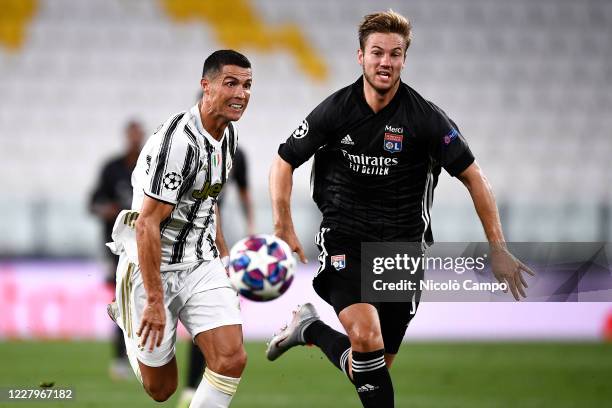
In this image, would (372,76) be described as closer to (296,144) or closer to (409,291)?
(296,144)

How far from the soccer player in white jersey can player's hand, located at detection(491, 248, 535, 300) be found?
141 cm

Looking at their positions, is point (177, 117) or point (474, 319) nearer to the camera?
point (177, 117)

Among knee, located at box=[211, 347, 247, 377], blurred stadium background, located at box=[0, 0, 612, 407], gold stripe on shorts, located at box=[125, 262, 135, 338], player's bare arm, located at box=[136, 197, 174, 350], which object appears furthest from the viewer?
blurred stadium background, located at box=[0, 0, 612, 407]

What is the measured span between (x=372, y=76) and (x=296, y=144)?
58 cm

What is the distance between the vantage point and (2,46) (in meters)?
16.8

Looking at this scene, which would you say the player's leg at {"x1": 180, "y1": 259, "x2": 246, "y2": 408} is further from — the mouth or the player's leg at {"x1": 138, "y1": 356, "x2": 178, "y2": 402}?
the mouth

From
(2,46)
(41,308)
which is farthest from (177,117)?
(2,46)

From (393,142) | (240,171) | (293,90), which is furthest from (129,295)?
(293,90)

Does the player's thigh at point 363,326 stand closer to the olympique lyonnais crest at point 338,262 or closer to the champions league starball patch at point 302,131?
the olympique lyonnais crest at point 338,262

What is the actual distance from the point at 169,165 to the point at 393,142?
1.27 metres

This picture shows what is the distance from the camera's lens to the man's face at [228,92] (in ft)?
17.6

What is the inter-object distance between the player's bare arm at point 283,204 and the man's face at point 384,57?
2.35ft

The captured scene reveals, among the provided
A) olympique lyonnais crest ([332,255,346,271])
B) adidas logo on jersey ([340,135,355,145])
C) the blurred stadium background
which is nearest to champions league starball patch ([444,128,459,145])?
adidas logo on jersey ([340,135,355,145])

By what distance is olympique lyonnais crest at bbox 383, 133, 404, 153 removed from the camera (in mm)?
5668
